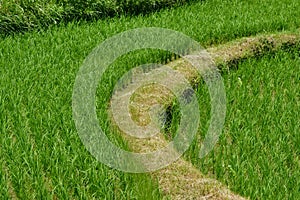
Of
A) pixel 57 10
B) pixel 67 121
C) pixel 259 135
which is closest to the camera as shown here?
pixel 67 121

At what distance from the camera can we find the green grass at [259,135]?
10.2 feet

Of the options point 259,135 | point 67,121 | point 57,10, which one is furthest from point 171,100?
point 57,10

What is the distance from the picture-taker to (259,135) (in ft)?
12.7

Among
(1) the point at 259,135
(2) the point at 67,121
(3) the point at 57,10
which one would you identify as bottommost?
(1) the point at 259,135

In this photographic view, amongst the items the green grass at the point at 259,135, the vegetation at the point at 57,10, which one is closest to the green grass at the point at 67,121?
the green grass at the point at 259,135

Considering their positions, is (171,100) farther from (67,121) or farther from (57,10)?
(57,10)

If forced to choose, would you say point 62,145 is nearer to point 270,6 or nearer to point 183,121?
point 183,121

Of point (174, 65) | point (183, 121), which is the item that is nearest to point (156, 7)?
point (174, 65)

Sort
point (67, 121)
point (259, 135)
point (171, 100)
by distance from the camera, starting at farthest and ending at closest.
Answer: point (171, 100) → point (259, 135) → point (67, 121)

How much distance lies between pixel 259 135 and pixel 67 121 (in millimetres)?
1427

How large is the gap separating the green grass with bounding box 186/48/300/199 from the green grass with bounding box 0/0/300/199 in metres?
0.01

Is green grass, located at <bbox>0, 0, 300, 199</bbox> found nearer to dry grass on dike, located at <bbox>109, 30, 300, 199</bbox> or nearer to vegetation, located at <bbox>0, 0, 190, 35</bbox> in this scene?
dry grass on dike, located at <bbox>109, 30, 300, 199</bbox>

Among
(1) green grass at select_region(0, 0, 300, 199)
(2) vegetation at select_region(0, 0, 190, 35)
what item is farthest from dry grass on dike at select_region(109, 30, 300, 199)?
(2) vegetation at select_region(0, 0, 190, 35)

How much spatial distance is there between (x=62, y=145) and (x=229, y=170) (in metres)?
1.07
